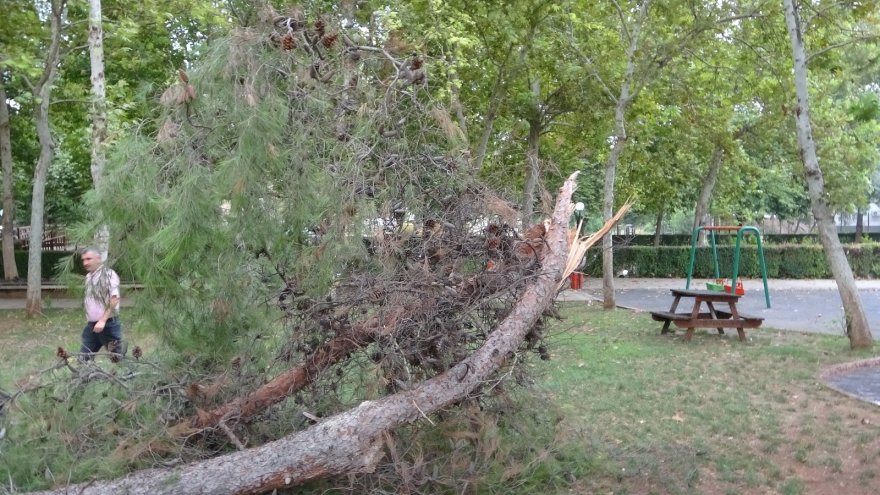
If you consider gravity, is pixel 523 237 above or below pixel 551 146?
below

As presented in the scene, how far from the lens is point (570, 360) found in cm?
974

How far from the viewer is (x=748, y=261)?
26797mm

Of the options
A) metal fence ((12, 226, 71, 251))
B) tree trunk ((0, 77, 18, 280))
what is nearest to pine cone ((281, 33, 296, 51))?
tree trunk ((0, 77, 18, 280))

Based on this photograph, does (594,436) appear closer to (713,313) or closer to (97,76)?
(713,313)

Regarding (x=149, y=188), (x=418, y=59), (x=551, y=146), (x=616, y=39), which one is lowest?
(x=149, y=188)

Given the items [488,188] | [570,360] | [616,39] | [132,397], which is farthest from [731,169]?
[132,397]

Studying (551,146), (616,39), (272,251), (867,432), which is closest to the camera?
(272,251)

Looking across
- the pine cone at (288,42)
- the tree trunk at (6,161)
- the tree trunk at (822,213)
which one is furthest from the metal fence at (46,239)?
the pine cone at (288,42)

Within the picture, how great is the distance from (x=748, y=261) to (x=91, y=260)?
24.1m

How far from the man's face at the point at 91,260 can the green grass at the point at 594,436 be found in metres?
0.56

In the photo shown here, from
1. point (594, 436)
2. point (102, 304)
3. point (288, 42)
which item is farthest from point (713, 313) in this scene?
point (102, 304)

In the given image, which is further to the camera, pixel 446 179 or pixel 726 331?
pixel 726 331

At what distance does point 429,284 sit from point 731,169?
21255 mm

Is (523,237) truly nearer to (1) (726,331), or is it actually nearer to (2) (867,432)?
(2) (867,432)
